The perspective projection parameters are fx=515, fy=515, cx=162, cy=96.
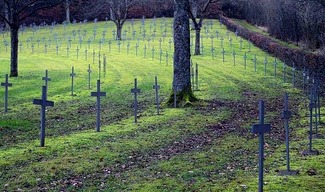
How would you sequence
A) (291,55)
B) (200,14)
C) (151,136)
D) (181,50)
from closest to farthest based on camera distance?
(151,136) < (181,50) < (291,55) < (200,14)

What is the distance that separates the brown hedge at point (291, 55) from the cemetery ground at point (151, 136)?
1.48 m

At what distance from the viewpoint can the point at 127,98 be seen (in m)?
26.2

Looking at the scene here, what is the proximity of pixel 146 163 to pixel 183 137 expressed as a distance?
3593mm

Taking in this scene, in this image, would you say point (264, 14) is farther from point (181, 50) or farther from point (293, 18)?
point (181, 50)

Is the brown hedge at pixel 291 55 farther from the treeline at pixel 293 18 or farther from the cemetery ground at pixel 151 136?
the cemetery ground at pixel 151 136

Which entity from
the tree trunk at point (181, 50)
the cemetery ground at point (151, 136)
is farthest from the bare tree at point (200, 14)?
the tree trunk at point (181, 50)

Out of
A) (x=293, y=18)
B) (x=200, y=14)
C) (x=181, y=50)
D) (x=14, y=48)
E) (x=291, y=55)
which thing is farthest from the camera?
(x=200, y=14)

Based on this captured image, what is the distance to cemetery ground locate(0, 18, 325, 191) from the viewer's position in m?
11.3

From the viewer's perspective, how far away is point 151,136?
54.0 feet

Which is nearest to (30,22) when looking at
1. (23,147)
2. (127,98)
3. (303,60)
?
(303,60)

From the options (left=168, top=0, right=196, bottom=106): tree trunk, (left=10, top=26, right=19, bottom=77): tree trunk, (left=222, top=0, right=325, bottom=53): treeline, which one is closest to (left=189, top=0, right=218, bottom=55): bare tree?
(left=222, top=0, right=325, bottom=53): treeline

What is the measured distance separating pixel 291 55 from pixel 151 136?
2814cm

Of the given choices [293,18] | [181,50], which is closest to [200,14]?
[293,18]

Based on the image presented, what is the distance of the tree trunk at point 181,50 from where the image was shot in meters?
22.6
